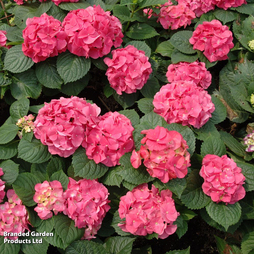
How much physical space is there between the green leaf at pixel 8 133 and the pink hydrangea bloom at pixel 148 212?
93 cm

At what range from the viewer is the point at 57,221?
1941mm

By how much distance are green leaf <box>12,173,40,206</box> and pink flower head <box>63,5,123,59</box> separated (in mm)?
1099

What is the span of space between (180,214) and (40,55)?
5.54 ft

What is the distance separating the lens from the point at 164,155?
1751 millimetres

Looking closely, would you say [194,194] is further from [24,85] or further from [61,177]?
[24,85]

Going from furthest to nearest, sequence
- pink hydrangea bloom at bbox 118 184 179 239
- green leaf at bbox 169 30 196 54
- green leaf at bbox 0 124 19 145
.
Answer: green leaf at bbox 169 30 196 54 < green leaf at bbox 0 124 19 145 < pink hydrangea bloom at bbox 118 184 179 239

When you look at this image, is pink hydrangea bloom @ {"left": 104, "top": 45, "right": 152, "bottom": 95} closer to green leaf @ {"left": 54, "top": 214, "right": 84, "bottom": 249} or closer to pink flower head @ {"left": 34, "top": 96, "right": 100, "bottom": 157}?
pink flower head @ {"left": 34, "top": 96, "right": 100, "bottom": 157}

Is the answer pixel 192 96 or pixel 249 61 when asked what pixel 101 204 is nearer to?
pixel 192 96

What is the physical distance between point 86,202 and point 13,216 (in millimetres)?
488

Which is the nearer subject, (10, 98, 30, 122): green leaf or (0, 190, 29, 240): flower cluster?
(0, 190, 29, 240): flower cluster

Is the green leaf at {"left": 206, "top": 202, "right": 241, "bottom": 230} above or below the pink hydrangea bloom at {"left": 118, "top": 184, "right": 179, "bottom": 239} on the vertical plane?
below

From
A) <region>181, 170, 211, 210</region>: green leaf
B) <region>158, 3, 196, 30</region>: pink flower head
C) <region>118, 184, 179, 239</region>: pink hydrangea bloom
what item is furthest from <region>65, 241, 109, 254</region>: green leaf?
<region>158, 3, 196, 30</region>: pink flower head

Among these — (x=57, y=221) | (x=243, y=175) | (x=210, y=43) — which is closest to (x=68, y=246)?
(x=57, y=221)

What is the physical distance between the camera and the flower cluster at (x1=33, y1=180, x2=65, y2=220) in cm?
191
